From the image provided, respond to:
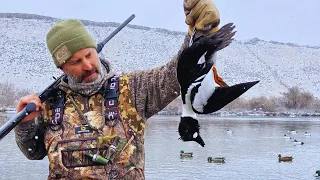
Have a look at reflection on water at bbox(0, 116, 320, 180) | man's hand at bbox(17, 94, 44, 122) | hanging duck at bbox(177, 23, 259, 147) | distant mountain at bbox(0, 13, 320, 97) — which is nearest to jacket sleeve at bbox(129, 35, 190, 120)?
hanging duck at bbox(177, 23, 259, 147)

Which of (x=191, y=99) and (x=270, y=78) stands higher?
(x=270, y=78)

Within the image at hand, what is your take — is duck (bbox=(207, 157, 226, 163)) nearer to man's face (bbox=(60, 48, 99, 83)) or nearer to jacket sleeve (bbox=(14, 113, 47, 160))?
jacket sleeve (bbox=(14, 113, 47, 160))

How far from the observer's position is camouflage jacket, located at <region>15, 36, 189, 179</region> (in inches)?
115

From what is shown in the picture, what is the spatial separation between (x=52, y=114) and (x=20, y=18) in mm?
102928

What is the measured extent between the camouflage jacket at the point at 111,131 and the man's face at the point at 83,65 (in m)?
0.15

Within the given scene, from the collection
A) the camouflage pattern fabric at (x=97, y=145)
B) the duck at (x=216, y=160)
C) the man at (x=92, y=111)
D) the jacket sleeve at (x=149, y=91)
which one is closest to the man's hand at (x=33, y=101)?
the man at (x=92, y=111)

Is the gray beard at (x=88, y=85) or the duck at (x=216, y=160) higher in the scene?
the gray beard at (x=88, y=85)

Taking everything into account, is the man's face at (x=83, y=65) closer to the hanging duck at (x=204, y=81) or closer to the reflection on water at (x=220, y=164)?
the hanging duck at (x=204, y=81)

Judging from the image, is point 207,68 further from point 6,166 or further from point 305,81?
point 305,81

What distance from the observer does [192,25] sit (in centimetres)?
247

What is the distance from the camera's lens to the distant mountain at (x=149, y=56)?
7412 centimetres

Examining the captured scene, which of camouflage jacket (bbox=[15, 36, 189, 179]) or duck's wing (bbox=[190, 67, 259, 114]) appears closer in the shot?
duck's wing (bbox=[190, 67, 259, 114])

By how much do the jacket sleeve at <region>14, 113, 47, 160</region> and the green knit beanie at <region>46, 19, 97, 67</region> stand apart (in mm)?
408

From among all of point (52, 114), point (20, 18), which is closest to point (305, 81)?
point (20, 18)
